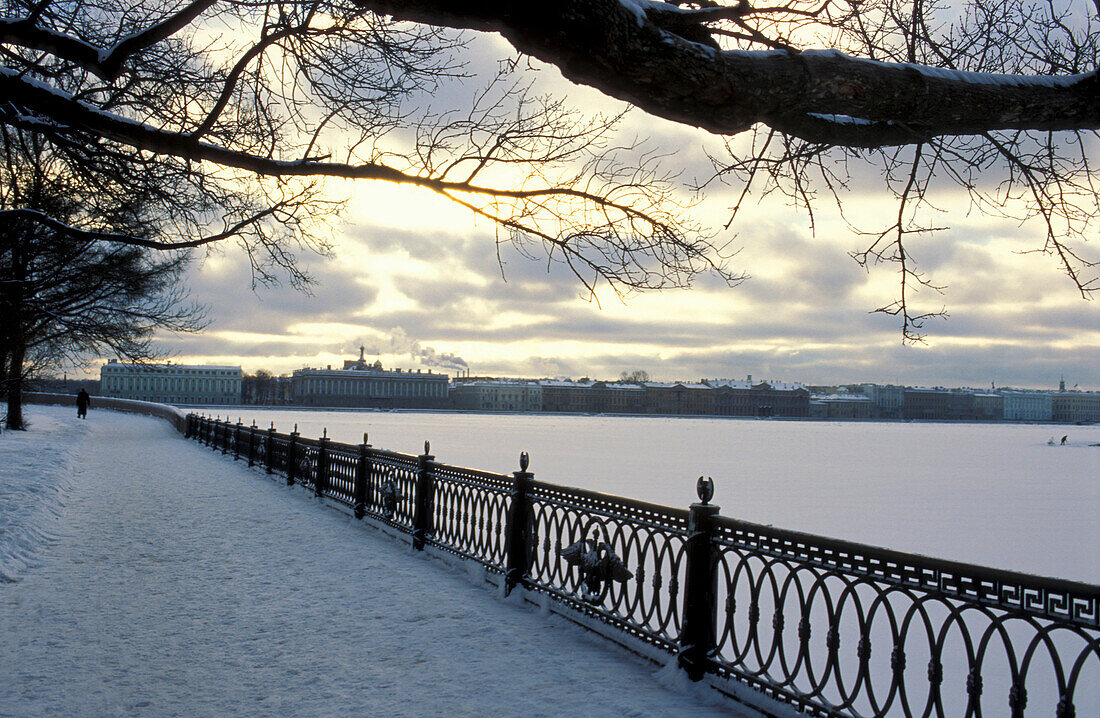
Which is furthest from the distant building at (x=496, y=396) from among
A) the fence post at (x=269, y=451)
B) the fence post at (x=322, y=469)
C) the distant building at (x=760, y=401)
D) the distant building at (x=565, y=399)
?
the fence post at (x=322, y=469)

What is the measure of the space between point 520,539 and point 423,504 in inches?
99.8

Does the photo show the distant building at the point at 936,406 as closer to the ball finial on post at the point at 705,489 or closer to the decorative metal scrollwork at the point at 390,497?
the decorative metal scrollwork at the point at 390,497

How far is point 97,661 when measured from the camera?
5422 millimetres

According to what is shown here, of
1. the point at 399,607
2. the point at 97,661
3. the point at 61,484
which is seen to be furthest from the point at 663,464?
the point at 97,661

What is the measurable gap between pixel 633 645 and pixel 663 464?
24.3 m

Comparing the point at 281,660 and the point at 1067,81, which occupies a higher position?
the point at 1067,81

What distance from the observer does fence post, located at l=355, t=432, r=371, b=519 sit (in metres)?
12.1

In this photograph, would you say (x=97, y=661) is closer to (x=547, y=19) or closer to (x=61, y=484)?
(x=547, y=19)

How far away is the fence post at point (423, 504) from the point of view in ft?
32.0

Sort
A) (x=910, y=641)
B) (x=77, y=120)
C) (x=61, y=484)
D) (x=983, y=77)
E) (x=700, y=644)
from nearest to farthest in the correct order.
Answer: (x=983, y=77) < (x=700, y=644) < (x=77, y=120) < (x=910, y=641) < (x=61, y=484)

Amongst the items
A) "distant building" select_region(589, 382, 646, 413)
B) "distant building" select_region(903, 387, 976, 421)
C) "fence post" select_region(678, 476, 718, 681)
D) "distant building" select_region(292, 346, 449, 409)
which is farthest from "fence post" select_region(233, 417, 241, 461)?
"distant building" select_region(903, 387, 976, 421)

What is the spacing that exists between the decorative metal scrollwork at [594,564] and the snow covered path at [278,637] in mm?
346

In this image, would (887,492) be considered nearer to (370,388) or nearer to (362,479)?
(362,479)

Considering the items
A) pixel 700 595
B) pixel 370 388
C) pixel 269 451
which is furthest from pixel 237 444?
pixel 370 388
